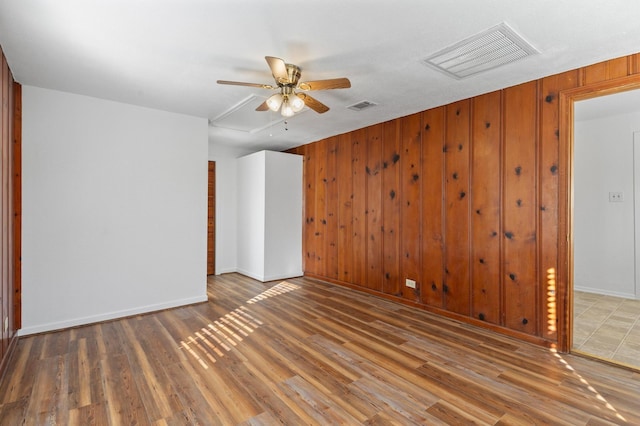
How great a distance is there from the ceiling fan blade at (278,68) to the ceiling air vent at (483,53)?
1.18 meters

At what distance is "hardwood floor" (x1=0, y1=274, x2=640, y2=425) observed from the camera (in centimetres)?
194

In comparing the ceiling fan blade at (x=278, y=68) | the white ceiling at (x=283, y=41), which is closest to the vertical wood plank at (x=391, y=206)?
the white ceiling at (x=283, y=41)

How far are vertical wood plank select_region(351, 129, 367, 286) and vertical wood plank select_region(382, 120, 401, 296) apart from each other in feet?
1.30

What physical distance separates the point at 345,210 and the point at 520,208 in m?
2.58

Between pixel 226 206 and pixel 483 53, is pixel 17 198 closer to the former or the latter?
pixel 226 206

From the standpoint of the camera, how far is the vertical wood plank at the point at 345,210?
5.05 metres

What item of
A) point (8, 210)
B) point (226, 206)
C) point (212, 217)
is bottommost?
point (212, 217)

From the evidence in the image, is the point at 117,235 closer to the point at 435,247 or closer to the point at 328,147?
the point at 328,147

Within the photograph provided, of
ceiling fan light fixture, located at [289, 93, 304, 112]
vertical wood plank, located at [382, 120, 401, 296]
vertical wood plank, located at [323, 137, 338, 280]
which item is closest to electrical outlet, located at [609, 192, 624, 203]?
vertical wood plank, located at [382, 120, 401, 296]

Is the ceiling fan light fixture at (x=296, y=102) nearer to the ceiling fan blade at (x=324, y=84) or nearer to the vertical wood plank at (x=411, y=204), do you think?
the ceiling fan blade at (x=324, y=84)

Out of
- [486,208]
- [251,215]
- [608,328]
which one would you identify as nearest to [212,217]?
[251,215]

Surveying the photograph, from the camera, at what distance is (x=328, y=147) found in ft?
17.9

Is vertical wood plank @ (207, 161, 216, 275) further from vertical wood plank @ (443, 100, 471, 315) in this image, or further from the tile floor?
the tile floor

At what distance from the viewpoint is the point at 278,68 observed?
2.31m
